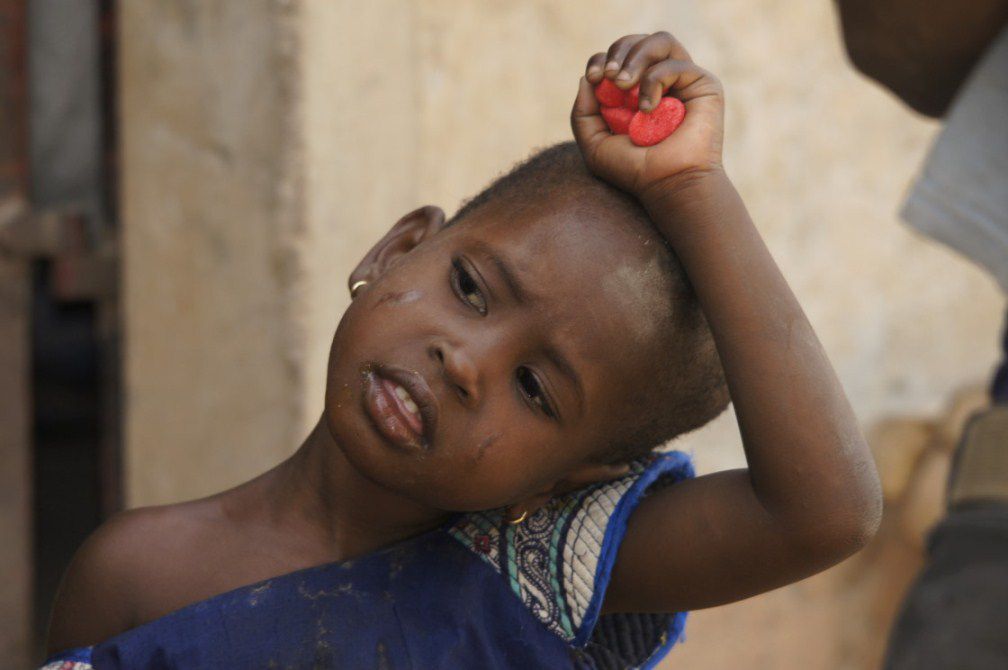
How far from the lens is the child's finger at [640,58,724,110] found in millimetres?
1513

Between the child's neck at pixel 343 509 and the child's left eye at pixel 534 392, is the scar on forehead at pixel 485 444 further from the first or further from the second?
the child's neck at pixel 343 509

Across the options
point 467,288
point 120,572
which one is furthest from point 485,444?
point 120,572

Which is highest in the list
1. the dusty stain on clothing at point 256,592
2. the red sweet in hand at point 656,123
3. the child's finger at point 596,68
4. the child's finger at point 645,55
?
the child's finger at point 596,68

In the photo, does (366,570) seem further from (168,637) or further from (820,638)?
(820,638)

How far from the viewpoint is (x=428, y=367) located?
151 centimetres

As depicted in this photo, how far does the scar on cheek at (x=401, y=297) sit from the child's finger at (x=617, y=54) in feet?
1.09

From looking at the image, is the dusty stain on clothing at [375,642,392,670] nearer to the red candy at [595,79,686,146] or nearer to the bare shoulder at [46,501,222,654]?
the bare shoulder at [46,501,222,654]

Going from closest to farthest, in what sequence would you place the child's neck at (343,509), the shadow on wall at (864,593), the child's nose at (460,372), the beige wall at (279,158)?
the child's nose at (460,372)
the child's neck at (343,509)
the beige wall at (279,158)
the shadow on wall at (864,593)

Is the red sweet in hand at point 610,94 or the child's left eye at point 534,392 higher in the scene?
the red sweet in hand at point 610,94

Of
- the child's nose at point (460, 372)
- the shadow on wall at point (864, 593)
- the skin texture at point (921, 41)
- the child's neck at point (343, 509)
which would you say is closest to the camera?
the child's nose at point (460, 372)

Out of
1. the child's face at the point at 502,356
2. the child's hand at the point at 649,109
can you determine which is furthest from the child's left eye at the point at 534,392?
the child's hand at the point at 649,109

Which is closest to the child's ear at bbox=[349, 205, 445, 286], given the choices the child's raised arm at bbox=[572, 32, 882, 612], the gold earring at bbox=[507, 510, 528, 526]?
the child's raised arm at bbox=[572, 32, 882, 612]

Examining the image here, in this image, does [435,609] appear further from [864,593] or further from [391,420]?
[864,593]

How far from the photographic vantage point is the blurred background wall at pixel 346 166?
2.64 metres
